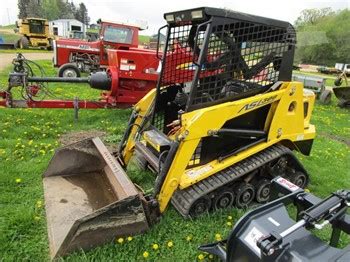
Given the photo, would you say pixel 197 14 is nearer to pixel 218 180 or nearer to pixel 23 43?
pixel 218 180

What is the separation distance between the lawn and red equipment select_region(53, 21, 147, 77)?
5942 mm

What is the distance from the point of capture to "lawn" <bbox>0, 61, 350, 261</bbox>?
10.4ft

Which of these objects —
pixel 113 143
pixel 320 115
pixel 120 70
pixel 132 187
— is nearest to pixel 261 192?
pixel 132 187

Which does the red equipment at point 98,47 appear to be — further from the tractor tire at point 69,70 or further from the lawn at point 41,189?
the lawn at point 41,189

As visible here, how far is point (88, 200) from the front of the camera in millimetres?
3811

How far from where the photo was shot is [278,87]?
4.01 m

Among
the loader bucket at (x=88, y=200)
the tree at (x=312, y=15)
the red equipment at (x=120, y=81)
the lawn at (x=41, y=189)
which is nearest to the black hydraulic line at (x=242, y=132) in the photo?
the lawn at (x=41, y=189)

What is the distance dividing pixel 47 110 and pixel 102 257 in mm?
5761

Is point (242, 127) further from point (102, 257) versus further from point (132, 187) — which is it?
point (102, 257)

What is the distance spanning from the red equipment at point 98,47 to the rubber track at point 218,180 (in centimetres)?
996

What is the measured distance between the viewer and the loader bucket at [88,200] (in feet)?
9.78

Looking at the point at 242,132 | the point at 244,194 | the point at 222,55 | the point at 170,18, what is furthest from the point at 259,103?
the point at 170,18

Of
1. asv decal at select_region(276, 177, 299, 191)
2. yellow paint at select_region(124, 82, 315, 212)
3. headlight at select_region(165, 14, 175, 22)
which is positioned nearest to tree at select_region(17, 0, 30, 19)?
headlight at select_region(165, 14, 175, 22)

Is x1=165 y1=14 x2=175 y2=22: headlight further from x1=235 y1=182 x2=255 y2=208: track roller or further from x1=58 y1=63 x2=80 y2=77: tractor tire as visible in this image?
x1=58 y1=63 x2=80 y2=77: tractor tire
